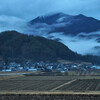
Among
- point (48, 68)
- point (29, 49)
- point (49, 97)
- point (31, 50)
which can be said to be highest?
point (29, 49)

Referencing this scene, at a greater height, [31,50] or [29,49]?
[29,49]

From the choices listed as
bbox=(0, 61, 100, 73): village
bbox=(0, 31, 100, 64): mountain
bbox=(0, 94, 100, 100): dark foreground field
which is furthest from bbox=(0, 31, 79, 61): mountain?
bbox=(0, 94, 100, 100): dark foreground field

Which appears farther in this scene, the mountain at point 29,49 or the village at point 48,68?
the mountain at point 29,49

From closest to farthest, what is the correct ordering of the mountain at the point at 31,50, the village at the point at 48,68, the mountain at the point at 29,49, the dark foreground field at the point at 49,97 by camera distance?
the dark foreground field at the point at 49,97 → the village at the point at 48,68 → the mountain at the point at 31,50 → the mountain at the point at 29,49

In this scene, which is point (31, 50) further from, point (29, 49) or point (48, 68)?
point (48, 68)

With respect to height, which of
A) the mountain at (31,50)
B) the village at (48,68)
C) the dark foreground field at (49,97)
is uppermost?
the mountain at (31,50)

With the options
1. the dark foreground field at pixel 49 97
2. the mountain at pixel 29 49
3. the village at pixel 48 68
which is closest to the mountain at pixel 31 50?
the mountain at pixel 29 49

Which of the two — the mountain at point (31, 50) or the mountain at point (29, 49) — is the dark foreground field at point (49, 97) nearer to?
the mountain at point (31, 50)

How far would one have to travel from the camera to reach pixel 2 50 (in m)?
120

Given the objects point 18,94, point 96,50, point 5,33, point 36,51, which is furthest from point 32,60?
point 18,94

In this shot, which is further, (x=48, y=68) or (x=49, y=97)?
(x=48, y=68)

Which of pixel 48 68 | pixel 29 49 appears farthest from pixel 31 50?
pixel 48 68

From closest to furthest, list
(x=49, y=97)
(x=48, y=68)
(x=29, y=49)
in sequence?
(x=49, y=97), (x=48, y=68), (x=29, y=49)

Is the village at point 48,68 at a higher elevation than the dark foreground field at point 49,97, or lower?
higher
